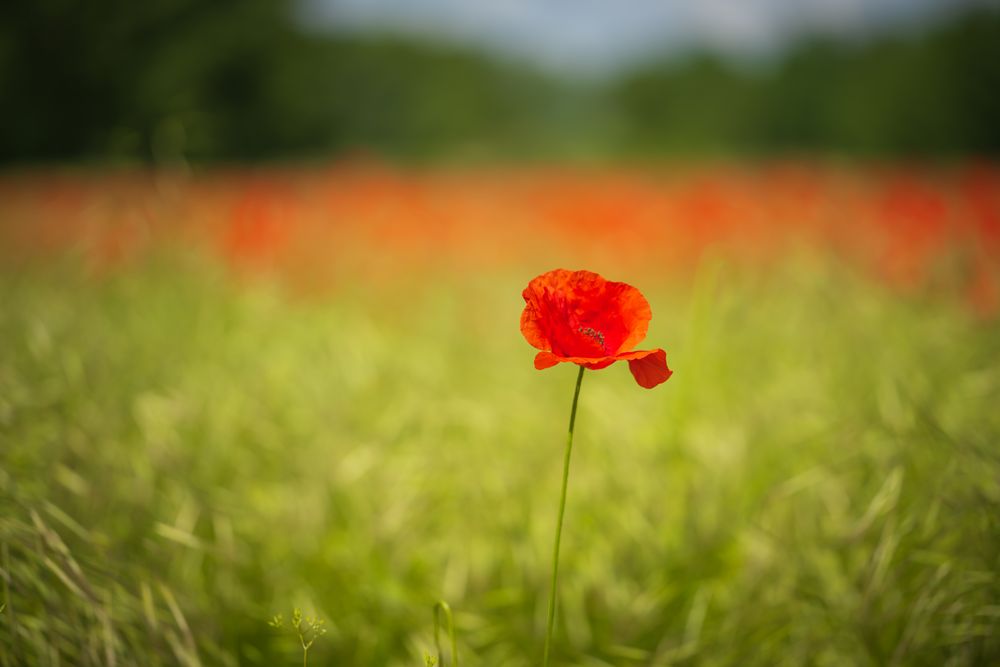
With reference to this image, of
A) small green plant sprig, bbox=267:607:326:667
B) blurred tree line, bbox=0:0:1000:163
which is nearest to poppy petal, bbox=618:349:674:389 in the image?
small green plant sprig, bbox=267:607:326:667

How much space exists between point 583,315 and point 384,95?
7.01m

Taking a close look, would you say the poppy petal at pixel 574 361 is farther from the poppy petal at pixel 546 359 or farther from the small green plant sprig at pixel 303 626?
the small green plant sprig at pixel 303 626

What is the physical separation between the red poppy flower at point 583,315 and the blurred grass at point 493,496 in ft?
1.70

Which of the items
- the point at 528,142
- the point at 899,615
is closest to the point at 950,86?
the point at 899,615

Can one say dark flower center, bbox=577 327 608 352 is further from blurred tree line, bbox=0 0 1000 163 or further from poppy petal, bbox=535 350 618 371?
blurred tree line, bbox=0 0 1000 163

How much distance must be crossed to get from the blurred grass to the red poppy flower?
52 cm

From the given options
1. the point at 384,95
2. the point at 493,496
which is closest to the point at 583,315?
the point at 493,496

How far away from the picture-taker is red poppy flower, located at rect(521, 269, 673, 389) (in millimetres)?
463

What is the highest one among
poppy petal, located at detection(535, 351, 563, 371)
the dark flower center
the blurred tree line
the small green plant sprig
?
the blurred tree line

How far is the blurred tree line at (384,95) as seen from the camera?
3.14 m

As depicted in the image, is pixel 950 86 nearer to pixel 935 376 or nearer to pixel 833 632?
pixel 935 376

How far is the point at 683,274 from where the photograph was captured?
221 centimetres

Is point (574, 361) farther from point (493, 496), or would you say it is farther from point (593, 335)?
point (493, 496)

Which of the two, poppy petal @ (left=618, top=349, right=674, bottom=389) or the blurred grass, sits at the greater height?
poppy petal @ (left=618, top=349, right=674, bottom=389)
